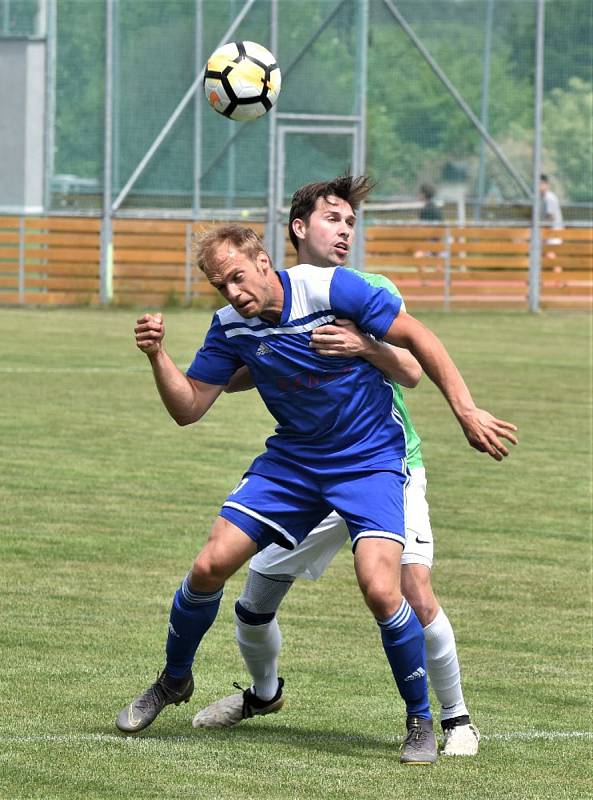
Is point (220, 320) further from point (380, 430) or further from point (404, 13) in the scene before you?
point (404, 13)

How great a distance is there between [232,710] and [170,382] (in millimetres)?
1185

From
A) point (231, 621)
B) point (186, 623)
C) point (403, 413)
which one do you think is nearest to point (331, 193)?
point (403, 413)

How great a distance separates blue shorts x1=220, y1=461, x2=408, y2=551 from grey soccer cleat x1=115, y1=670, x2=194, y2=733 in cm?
58

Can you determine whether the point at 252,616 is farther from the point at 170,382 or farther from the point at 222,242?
the point at 222,242

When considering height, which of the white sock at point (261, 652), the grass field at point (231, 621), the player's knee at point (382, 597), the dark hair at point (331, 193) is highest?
the dark hair at point (331, 193)

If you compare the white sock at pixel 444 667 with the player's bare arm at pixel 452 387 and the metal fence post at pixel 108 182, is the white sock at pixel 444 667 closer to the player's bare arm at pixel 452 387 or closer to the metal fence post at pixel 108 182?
the player's bare arm at pixel 452 387

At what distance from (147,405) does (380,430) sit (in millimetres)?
10556

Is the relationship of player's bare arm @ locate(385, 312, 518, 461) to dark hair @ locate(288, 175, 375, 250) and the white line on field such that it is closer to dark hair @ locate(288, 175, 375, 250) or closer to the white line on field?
dark hair @ locate(288, 175, 375, 250)

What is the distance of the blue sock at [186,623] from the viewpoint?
5.70 metres

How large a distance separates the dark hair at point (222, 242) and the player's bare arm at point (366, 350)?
34 centimetres

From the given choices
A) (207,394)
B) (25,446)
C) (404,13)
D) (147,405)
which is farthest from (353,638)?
(404,13)

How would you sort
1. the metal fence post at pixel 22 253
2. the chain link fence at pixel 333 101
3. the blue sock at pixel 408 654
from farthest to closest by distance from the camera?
the chain link fence at pixel 333 101 < the metal fence post at pixel 22 253 < the blue sock at pixel 408 654

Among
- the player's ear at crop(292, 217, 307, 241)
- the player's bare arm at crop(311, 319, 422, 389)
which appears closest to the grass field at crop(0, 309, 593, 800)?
the player's bare arm at crop(311, 319, 422, 389)

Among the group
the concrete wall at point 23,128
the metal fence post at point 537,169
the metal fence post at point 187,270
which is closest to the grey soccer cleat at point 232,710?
the metal fence post at point 187,270
